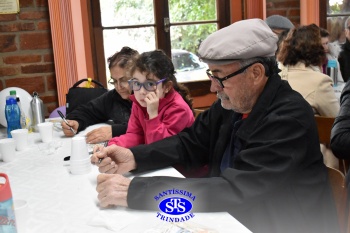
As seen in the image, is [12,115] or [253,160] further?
[12,115]

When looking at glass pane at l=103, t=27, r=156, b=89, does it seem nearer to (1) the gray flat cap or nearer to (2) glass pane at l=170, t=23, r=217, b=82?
(2) glass pane at l=170, t=23, r=217, b=82

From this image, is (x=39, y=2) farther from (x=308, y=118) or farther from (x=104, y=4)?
(x=308, y=118)

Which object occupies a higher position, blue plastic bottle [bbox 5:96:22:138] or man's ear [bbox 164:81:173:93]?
man's ear [bbox 164:81:173:93]

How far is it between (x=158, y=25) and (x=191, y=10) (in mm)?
317

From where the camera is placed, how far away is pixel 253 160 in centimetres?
116

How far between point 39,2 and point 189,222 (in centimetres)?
233

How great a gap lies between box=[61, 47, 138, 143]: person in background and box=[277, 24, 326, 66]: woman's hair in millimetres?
979

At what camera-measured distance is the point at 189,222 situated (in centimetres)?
101

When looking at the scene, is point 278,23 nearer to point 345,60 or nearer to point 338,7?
point 345,60

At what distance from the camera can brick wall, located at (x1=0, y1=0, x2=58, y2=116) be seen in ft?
9.30

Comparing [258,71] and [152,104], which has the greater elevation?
[258,71]

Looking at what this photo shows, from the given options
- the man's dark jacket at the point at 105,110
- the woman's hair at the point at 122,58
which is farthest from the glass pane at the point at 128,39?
the woman's hair at the point at 122,58

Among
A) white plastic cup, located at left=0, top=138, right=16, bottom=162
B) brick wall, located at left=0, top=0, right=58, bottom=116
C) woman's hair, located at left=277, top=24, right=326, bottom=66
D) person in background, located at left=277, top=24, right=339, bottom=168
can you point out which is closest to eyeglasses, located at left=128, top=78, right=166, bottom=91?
white plastic cup, located at left=0, top=138, right=16, bottom=162

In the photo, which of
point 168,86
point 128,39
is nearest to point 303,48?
point 168,86
